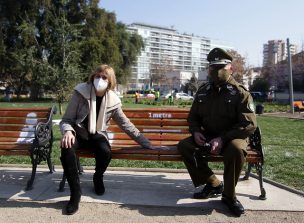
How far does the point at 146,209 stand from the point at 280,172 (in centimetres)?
270

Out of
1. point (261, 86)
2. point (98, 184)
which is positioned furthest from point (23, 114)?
point (261, 86)

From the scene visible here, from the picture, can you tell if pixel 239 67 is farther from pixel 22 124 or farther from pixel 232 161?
pixel 232 161

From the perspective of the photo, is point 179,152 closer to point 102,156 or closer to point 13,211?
point 102,156

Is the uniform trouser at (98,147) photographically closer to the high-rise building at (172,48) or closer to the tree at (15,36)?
the tree at (15,36)

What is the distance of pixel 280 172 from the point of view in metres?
6.30

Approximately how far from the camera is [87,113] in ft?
16.1

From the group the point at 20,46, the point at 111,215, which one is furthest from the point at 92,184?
the point at 20,46

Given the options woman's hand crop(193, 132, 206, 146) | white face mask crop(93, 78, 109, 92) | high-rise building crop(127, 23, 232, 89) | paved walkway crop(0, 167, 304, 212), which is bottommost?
paved walkway crop(0, 167, 304, 212)

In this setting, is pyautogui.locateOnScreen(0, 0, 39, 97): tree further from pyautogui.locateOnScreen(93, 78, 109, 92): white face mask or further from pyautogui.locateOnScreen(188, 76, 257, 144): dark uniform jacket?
pyautogui.locateOnScreen(188, 76, 257, 144): dark uniform jacket

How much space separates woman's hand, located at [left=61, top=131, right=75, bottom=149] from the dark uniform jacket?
1.39 meters

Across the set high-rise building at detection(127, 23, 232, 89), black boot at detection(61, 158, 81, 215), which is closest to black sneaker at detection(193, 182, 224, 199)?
black boot at detection(61, 158, 81, 215)

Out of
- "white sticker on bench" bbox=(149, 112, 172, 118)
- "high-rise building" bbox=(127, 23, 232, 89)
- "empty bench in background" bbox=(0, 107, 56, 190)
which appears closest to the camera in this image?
"empty bench in background" bbox=(0, 107, 56, 190)

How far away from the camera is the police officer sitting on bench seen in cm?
447

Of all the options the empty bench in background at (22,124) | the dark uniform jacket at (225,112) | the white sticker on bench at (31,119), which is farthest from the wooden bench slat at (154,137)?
the white sticker on bench at (31,119)
